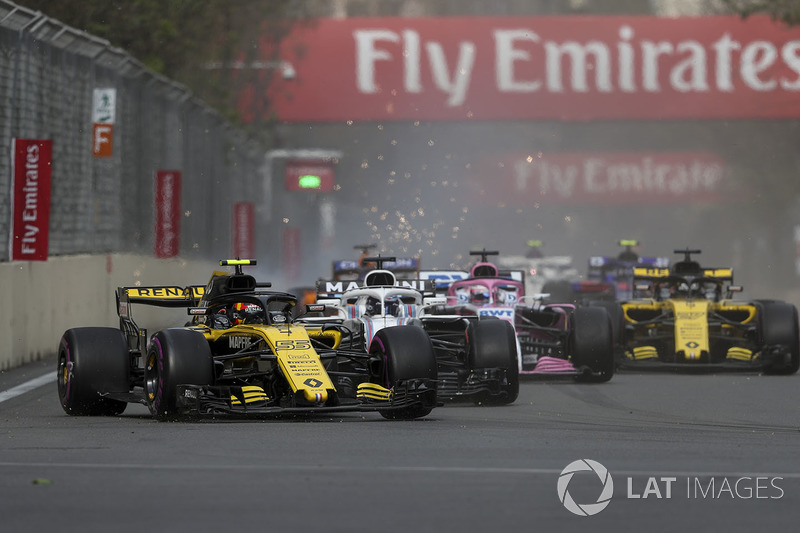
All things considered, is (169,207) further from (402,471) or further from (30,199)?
(402,471)

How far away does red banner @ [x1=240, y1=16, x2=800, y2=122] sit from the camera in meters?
53.1

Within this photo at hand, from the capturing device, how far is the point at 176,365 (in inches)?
554

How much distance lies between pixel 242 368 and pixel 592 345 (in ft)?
21.6

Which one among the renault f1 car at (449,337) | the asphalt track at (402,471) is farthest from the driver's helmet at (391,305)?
the asphalt track at (402,471)

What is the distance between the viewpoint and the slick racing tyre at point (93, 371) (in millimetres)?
15312

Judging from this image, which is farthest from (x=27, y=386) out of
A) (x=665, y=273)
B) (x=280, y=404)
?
(x=665, y=273)

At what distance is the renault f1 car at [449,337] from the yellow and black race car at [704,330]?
435 centimetres

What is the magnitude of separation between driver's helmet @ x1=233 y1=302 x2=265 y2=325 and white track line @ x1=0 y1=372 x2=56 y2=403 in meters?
2.87

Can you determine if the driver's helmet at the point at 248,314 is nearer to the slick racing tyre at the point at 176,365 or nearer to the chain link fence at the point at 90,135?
the slick racing tyre at the point at 176,365

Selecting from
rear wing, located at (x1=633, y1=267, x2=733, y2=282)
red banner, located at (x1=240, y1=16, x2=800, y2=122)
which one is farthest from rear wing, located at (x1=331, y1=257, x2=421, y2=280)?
red banner, located at (x1=240, y1=16, x2=800, y2=122)

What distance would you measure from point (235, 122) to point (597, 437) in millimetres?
39214

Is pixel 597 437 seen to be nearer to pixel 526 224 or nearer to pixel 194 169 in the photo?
pixel 194 169

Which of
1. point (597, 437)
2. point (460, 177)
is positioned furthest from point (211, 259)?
point (597, 437)

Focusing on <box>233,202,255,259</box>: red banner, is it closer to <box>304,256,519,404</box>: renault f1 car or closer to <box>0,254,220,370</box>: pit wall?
<box>0,254,220,370</box>: pit wall
